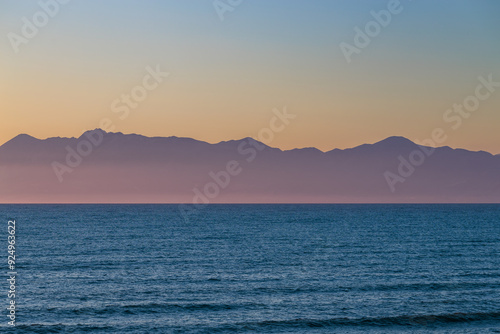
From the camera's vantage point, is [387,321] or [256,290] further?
[256,290]

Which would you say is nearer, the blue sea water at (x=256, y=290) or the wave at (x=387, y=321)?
the wave at (x=387, y=321)

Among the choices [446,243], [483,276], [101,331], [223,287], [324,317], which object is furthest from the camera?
[446,243]

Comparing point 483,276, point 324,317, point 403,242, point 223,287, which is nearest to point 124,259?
point 223,287

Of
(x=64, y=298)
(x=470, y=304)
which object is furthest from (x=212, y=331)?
(x=470, y=304)

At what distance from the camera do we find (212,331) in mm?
38438

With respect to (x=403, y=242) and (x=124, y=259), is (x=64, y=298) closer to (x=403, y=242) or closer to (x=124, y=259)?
(x=124, y=259)

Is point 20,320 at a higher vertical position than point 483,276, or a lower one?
lower

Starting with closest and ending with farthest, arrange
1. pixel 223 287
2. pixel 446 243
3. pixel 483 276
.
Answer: pixel 223 287 → pixel 483 276 → pixel 446 243

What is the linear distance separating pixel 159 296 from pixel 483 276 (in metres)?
31.7

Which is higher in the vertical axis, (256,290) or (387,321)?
(256,290)

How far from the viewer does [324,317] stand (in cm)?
4188

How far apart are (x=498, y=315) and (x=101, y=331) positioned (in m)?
27.8

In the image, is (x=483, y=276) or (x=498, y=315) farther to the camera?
(x=483, y=276)

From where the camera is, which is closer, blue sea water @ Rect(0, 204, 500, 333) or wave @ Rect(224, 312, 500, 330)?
wave @ Rect(224, 312, 500, 330)
